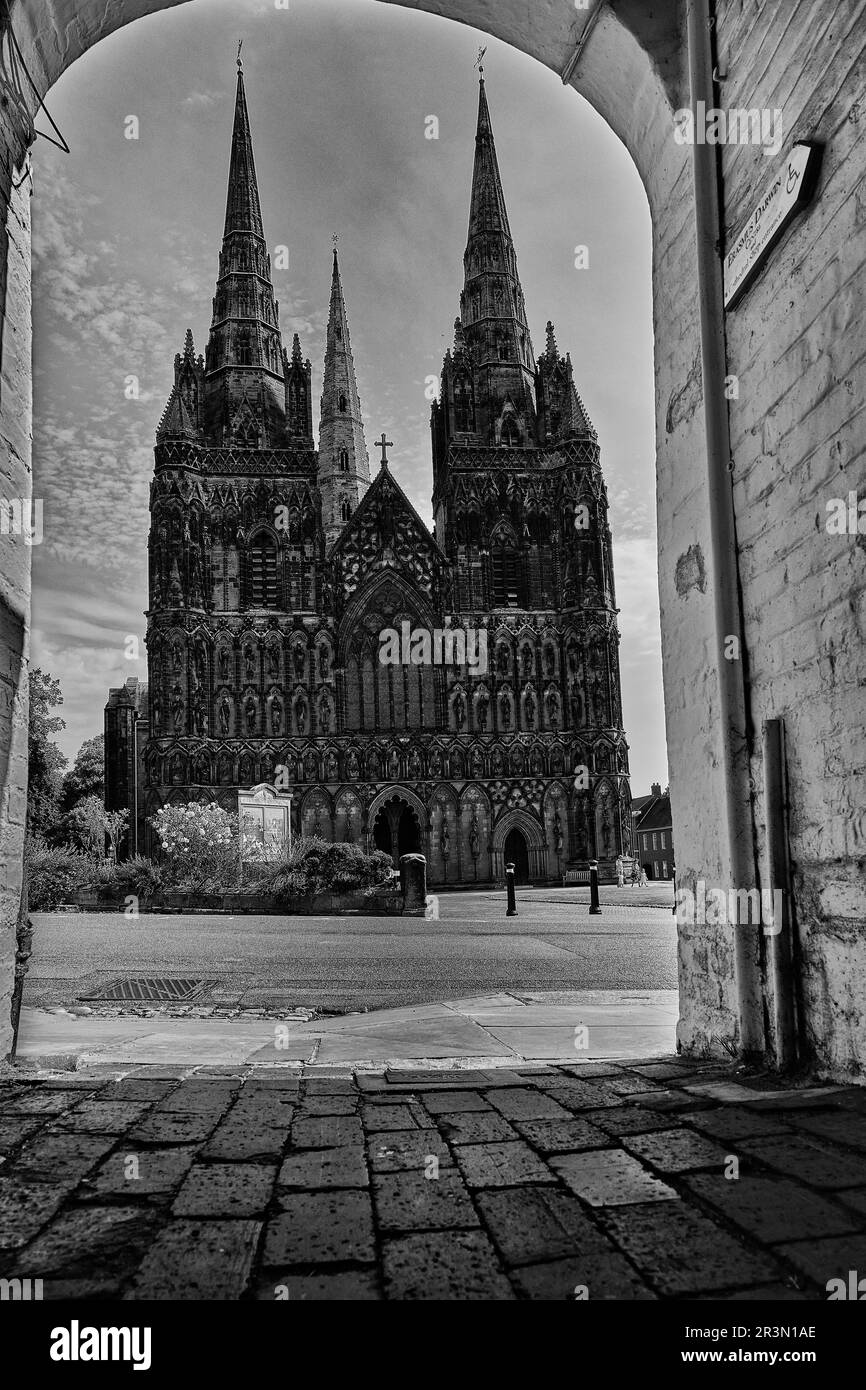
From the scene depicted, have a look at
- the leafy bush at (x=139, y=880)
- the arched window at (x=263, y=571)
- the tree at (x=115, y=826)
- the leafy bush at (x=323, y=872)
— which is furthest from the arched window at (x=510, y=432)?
the leafy bush at (x=139, y=880)

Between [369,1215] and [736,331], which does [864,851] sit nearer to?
[369,1215]

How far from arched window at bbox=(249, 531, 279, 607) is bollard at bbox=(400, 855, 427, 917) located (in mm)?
24462

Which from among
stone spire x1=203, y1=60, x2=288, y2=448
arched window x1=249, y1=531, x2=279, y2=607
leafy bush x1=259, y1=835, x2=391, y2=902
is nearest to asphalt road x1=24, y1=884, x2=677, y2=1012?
leafy bush x1=259, y1=835, x2=391, y2=902

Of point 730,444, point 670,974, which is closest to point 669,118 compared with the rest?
point 730,444

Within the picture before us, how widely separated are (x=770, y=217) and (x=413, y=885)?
16.6m

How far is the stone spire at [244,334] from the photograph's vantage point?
43.9m

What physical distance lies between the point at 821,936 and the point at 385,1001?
450 centimetres

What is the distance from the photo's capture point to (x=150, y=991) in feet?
25.1

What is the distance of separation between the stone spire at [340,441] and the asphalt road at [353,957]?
36178mm

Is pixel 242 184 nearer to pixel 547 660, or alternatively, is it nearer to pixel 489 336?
pixel 489 336

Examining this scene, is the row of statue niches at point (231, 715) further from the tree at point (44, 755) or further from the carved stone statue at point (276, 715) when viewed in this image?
the tree at point (44, 755)

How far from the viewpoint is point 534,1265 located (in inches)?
73.4

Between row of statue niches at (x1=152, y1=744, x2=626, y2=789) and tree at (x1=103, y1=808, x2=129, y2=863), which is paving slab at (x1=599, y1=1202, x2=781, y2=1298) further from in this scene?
tree at (x1=103, y1=808, x2=129, y2=863)
